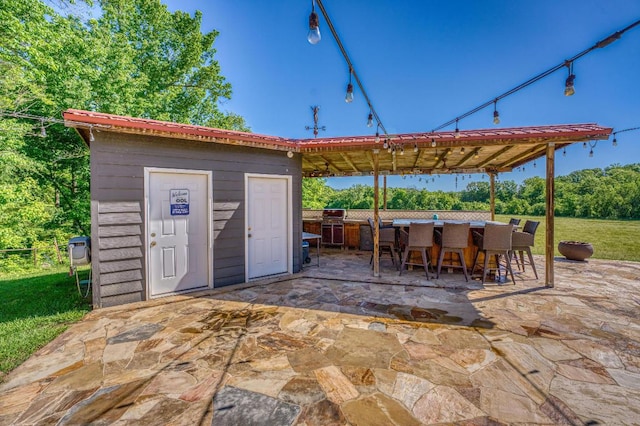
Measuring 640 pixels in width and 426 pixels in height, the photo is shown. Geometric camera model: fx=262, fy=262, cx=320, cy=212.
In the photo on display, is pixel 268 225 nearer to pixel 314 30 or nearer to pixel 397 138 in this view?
pixel 397 138

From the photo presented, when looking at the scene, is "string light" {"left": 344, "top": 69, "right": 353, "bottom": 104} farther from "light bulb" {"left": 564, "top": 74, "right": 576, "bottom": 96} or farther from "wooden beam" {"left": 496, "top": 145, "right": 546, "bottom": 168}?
"wooden beam" {"left": 496, "top": 145, "right": 546, "bottom": 168}

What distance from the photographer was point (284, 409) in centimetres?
177

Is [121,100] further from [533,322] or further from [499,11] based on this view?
[533,322]

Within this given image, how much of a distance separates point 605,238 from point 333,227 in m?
10.4

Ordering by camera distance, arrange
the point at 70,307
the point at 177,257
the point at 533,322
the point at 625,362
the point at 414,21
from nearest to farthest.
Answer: the point at 625,362
the point at 533,322
the point at 70,307
the point at 177,257
the point at 414,21

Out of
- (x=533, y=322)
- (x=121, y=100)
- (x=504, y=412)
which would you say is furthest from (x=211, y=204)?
(x=121, y=100)

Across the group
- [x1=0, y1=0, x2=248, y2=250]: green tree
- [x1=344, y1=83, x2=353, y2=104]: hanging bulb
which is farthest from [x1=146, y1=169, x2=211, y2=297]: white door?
[x1=0, y1=0, x2=248, y2=250]: green tree

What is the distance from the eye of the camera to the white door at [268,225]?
15.7ft

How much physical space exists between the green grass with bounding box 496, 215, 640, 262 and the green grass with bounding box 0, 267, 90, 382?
1032 cm

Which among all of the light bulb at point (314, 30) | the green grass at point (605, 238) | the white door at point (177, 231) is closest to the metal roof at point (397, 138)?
the white door at point (177, 231)

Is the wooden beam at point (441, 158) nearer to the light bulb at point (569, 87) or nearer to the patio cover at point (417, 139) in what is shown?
the patio cover at point (417, 139)

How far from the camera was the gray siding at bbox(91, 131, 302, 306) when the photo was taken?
3.52 meters

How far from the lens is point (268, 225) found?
5.00 meters

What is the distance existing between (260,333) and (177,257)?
2.13m
